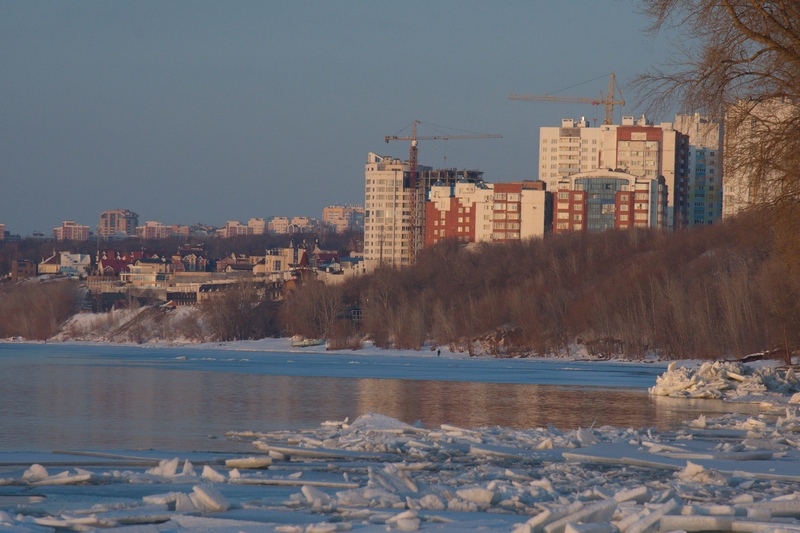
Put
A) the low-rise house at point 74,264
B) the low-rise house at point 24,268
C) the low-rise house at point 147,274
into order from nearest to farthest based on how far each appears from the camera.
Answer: the low-rise house at point 147,274, the low-rise house at point 24,268, the low-rise house at point 74,264

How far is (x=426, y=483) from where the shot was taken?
11.4m

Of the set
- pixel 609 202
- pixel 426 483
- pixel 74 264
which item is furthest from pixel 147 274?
pixel 426 483

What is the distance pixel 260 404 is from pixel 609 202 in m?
85.2

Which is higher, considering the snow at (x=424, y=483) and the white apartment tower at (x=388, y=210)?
the white apartment tower at (x=388, y=210)

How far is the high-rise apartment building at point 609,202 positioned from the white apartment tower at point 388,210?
99.1 ft

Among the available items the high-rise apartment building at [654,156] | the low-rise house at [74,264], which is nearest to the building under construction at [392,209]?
the high-rise apartment building at [654,156]

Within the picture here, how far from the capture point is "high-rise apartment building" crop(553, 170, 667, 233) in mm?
103625

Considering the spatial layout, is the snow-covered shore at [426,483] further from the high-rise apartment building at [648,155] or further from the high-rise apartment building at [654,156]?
the high-rise apartment building at [654,156]

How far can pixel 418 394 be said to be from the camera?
90.8 feet

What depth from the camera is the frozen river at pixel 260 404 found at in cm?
1677

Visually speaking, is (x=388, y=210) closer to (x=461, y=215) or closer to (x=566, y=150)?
(x=461, y=215)

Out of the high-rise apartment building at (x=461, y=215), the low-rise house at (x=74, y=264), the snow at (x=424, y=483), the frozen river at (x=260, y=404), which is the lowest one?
the frozen river at (x=260, y=404)

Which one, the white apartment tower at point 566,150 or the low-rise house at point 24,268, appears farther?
the low-rise house at point 24,268

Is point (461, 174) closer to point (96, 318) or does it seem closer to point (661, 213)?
point (661, 213)
